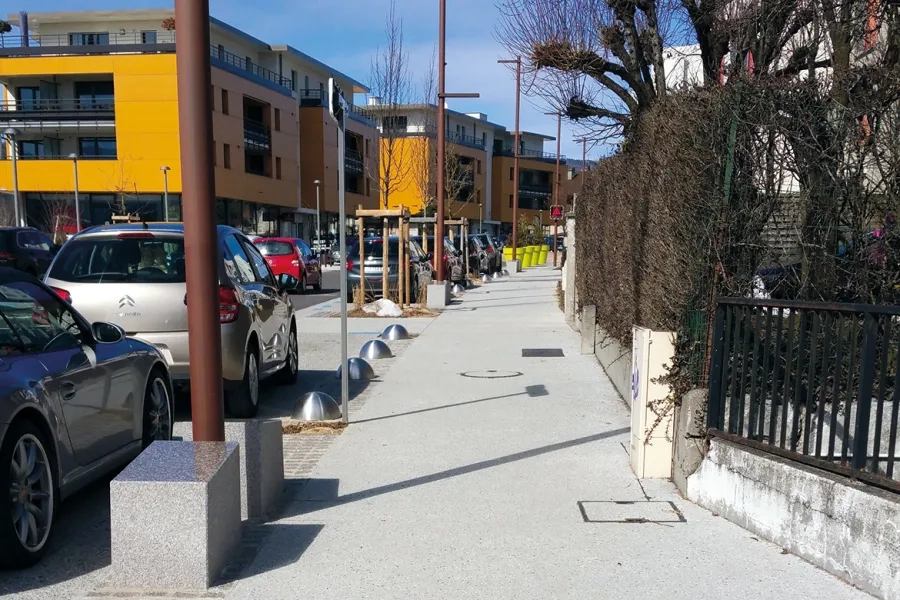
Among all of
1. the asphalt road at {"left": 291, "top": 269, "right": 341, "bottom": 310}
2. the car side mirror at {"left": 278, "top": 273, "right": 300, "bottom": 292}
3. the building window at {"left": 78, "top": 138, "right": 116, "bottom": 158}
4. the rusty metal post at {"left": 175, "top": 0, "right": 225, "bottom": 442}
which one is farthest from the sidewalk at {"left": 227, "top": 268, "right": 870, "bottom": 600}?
the building window at {"left": 78, "top": 138, "right": 116, "bottom": 158}

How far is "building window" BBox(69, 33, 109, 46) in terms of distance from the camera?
5225 cm

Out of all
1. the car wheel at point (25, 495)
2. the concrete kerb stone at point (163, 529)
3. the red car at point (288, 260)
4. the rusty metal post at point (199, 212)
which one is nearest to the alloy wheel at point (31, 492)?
the car wheel at point (25, 495)

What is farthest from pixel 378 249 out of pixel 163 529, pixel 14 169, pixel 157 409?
pixel 14 169

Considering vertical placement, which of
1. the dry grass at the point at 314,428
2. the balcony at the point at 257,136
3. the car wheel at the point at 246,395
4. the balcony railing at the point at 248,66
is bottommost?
the dry grass at the point at 314,428

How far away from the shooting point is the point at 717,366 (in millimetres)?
5020

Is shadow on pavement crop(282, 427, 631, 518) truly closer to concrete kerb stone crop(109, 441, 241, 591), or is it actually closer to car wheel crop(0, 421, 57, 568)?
concrete kerb stone crop(109, 441, 241, 591)

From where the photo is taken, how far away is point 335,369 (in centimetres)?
1055

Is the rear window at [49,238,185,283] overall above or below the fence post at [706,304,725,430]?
above

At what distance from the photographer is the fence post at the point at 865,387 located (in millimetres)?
3938

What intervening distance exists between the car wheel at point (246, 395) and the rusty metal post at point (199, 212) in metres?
2.80

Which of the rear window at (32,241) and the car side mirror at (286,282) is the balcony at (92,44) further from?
the car side mirror at (286,282)

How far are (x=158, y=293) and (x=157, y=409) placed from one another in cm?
138

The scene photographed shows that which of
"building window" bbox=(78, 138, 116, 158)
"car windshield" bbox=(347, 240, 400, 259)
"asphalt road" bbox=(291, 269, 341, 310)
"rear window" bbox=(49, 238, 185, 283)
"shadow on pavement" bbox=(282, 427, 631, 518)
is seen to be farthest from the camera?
"building window" bbox=(78, 138, 116, 158)

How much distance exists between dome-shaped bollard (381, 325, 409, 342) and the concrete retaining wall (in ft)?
27.0
